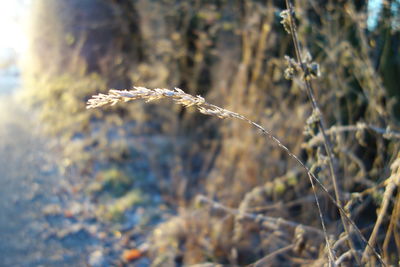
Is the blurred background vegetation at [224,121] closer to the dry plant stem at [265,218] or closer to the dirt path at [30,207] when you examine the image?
the dry plant stem at [265,218]

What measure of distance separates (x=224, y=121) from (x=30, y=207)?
1.61m

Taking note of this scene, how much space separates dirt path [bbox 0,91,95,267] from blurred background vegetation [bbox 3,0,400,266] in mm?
258

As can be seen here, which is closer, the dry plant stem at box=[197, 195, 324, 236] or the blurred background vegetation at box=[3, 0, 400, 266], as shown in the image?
the dry plant stem at box=[197, 195, 324, 236]

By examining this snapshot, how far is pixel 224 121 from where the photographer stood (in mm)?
3094

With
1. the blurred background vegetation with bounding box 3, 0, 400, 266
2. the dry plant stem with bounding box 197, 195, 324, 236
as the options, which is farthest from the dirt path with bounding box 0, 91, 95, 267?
the dry plant stem with bounding box 197, 195, 324, 236

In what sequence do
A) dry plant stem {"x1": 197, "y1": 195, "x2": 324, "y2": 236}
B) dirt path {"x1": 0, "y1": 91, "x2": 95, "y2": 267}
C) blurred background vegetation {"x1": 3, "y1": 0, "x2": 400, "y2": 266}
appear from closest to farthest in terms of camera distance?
dry plant stem {"x1": 197, "y1": 195, "x2": 324, "y2": 236} < blurred background vegetation {"x1": 3, "y1": 0, "x2": 400, "y2": 266} < dirt path {"x1": 0, "y1": 91, "x2": 95, "y2": 267}

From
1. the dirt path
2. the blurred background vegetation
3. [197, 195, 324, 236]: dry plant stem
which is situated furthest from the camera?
the dirt path

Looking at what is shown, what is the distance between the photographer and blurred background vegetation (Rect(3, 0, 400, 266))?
205cm

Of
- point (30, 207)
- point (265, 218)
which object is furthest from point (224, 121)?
point (265, 218)

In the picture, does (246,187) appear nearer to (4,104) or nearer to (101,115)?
(101,115)

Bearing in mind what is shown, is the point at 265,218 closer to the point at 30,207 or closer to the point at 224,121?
the point at 224,121

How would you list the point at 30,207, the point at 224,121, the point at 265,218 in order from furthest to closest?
the point at 224,121 < the point at 30,207 < the point at 265,218

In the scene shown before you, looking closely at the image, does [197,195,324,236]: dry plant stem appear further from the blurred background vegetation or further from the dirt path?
the dirt path

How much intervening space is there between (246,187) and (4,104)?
637 centimetres
